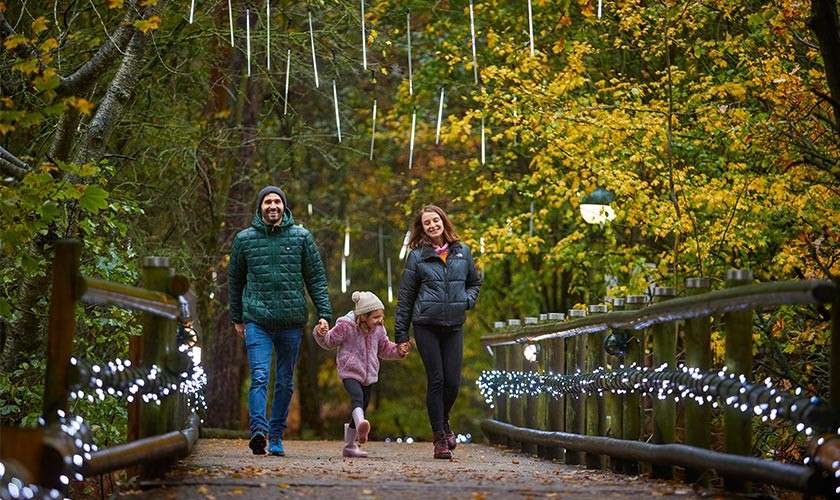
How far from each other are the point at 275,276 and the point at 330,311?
1.79 feet

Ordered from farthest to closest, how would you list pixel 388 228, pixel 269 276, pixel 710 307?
pixel 388 228 → pixel 269 276 → pixel 710 307

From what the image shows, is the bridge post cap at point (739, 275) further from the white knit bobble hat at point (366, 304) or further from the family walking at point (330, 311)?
the white knit bobble hat at point (366, 304)

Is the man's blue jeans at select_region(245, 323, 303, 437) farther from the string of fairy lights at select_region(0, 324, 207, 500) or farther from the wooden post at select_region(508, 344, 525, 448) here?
the wooden post at select_region(508, 344, 525, 448)

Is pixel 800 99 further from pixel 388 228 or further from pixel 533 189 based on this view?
pixel 388 228

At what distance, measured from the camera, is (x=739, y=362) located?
7879 mm

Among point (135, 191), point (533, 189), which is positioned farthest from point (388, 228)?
point (135, 191)

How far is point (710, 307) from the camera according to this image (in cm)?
779

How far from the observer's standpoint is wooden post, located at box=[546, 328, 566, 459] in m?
12.9

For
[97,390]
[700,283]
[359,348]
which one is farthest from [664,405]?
[359,348]

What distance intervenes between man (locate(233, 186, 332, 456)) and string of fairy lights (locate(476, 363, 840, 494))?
7.12 ft

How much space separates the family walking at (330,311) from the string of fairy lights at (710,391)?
1096mm

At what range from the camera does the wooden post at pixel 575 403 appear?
1197 centimetres

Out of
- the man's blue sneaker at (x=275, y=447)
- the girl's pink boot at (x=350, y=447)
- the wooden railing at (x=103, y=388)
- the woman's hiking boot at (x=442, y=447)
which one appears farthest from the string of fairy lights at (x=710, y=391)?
the wooden railing at (x=103, y=388)

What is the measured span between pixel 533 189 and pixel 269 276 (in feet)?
44.3
